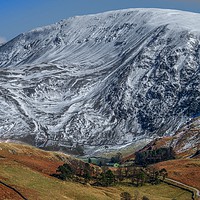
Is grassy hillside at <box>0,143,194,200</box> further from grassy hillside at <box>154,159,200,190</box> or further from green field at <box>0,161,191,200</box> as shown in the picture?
grassy hillside at <box>154,159,200,190</box>

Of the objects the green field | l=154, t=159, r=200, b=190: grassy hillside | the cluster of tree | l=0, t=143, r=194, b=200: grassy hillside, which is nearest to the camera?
l=0, t=143, r=194, b=200: grassy hillside

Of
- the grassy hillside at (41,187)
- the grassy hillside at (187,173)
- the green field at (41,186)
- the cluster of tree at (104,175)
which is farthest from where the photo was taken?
the grassy hillside at (187,173)

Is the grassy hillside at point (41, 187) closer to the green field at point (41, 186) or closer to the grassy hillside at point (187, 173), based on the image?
the green field at point (41, 186)

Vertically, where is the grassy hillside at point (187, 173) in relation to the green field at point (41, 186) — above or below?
above

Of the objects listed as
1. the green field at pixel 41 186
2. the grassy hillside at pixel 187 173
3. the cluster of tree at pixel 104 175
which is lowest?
the green field at pixel 41 186

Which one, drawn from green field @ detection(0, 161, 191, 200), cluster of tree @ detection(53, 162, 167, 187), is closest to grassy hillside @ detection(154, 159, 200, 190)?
cluster of tree @ detection(53, 162, 167, 187)

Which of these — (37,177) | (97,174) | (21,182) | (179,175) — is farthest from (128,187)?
(21,182)

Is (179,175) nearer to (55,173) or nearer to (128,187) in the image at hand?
(128,187)

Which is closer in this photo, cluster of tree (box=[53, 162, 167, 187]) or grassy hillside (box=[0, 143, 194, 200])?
grassy hillside (box=[0, 143, 194, 200])

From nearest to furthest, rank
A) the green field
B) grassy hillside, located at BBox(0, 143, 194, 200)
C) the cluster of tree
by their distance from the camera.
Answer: grassy hillside, located at BBox(0, 143, 194, 200)
the green field
the cluster of tree

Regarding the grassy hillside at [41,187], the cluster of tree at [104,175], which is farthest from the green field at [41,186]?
the cluster of tree at [104,175]

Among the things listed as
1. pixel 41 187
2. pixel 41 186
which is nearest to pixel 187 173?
pixel 41 186
